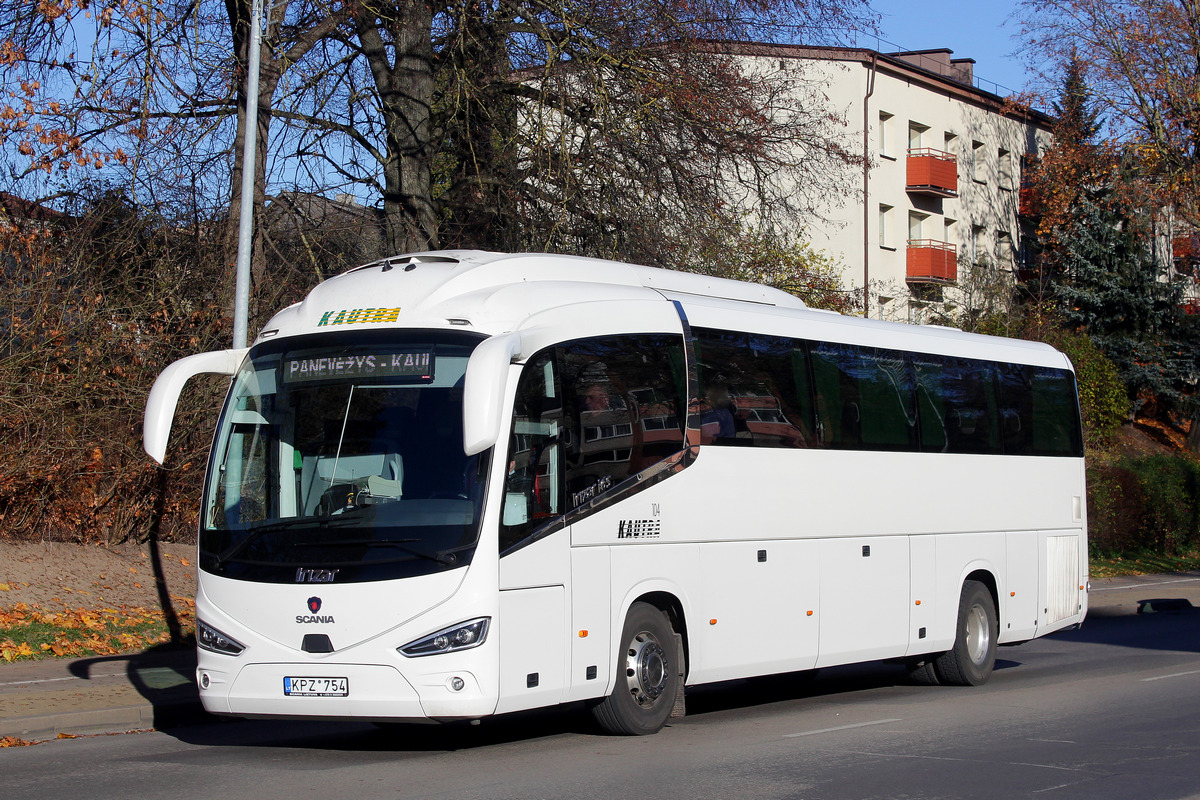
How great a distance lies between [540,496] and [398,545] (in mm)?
1049

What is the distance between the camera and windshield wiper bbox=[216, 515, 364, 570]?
28.3ft

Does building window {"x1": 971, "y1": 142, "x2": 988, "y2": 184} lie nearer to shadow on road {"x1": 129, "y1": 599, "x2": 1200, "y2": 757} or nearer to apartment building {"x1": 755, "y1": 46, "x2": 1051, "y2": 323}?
apartment building {"x1": 755, "y1": 46, "x2": 1051, "y2": 323}

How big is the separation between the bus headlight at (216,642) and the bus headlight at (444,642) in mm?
1282

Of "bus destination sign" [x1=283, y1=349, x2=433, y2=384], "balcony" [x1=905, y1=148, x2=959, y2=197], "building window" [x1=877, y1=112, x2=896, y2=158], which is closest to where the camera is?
"bus destination sign" [x1=283, y1=349, x2=433, y2=384]

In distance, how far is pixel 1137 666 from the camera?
592 inches

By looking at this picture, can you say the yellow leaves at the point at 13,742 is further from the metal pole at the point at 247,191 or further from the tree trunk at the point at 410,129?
the tree trunk at the point at 410,129

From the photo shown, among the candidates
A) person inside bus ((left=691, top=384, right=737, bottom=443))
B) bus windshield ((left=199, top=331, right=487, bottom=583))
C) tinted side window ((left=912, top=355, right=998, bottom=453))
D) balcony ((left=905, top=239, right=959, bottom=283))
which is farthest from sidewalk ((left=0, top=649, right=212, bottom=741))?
balcony ((left=905, top=239, right=959, bottom=283))

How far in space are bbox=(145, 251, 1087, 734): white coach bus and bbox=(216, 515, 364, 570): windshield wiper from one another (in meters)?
0.02

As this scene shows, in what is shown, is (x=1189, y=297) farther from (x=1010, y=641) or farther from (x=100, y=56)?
(x=100, y=56)

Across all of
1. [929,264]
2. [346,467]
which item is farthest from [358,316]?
[929,264]

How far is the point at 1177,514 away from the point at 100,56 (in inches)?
1066

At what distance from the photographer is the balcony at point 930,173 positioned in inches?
1939

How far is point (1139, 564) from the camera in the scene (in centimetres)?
3073

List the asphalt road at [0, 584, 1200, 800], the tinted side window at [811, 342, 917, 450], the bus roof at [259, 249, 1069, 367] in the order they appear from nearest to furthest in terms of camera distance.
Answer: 1. the asphalt road at [0, 584, 1200, 800]
2. the bus roof at [259, 249, 1069, 367]
3. the tinted side window at [811, 342, 917, 450]
